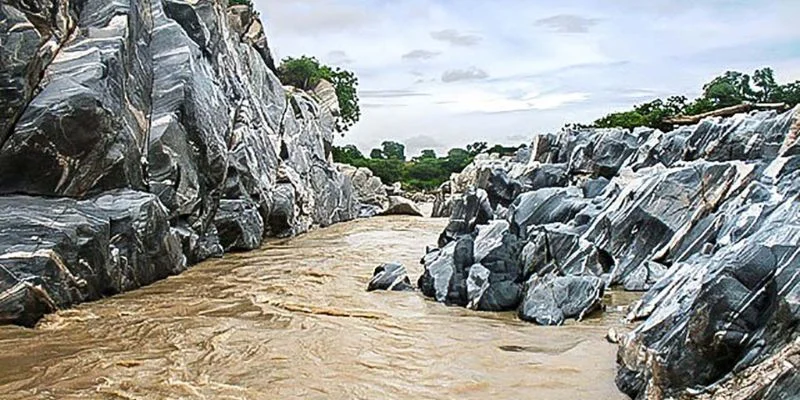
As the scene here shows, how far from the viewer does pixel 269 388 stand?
264 inches

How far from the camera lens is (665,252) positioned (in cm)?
1273

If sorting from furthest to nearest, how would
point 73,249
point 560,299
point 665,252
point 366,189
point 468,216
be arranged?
point 366,189 < point 468,216 < point 665,252 < point 73,249 < point 560,299

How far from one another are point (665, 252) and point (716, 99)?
34255mm

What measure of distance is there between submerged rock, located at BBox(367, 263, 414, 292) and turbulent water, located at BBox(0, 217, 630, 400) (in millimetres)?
293

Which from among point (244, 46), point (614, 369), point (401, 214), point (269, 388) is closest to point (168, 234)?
point (269, 388)

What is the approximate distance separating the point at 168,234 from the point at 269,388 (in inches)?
335

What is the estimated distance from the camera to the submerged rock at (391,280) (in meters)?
12.7

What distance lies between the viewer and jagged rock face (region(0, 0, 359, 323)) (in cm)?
1118

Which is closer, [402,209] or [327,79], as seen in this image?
[402,209]

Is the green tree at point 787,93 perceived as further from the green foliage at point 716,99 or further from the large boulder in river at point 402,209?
the large boulder in river at point 402,209

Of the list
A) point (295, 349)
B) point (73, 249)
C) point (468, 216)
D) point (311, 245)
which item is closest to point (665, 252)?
point (468, 216)

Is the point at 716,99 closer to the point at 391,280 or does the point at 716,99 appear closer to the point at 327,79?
the point at 327,79

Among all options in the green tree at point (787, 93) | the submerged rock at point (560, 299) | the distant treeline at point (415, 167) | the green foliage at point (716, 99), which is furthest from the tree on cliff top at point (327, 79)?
the submerged rock at point (560, 299)

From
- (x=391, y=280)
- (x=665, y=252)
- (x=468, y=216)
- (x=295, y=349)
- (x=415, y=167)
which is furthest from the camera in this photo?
(x=415, y=167)
